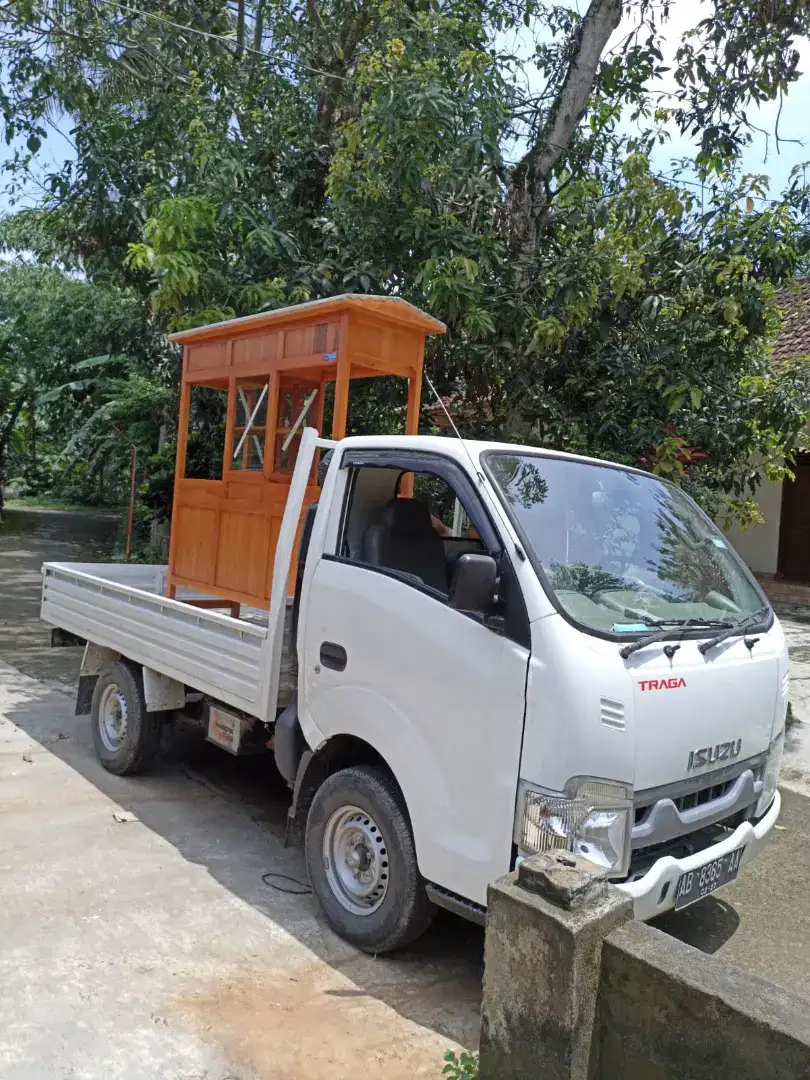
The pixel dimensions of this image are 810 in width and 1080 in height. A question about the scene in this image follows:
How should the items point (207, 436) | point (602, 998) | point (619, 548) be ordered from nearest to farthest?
point (602, 998) → point (619, 548) → point (207, 436)

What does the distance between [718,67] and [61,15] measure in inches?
273

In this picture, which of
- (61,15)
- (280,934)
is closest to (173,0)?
(61,15)

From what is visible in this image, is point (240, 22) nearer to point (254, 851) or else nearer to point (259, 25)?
point (259, 25)

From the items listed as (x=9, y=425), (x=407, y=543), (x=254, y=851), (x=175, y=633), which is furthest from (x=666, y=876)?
(x=9, y=425)

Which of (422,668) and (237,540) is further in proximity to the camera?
(237,540)

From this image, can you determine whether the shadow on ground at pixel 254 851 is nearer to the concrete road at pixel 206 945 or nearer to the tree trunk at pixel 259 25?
the concrete road at pixel 206 945

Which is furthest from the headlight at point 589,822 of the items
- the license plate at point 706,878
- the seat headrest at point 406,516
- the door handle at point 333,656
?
the seat headrest at point 406,516

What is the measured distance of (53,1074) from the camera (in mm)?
2785

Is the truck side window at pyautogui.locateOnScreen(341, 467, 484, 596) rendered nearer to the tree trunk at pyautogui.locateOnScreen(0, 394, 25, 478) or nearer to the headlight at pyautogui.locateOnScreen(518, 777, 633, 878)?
the headlight at pyautogui.locateOnScreen(518, 777, 633, 878)

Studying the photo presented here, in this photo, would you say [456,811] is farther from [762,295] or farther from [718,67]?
[718,67]

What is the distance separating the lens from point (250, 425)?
6.11 m

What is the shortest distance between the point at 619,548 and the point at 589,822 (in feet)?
3.91

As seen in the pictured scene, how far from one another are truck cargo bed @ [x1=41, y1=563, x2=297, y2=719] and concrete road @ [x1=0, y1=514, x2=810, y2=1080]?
0.85 m

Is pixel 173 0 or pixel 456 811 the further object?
pixel 173 0
